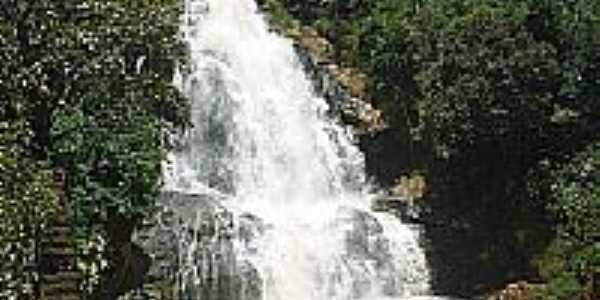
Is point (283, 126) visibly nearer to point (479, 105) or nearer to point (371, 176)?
point (371, 176)

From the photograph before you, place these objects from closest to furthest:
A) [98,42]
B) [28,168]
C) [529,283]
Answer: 1. [28,168]
2. [98,42]
3. [529,283]

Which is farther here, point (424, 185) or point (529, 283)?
point (424, 185)

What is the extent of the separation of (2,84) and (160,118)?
157 inches

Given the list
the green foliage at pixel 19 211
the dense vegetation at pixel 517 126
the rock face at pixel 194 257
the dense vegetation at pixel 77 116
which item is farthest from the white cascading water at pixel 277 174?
the green foliage at pixel 19 211

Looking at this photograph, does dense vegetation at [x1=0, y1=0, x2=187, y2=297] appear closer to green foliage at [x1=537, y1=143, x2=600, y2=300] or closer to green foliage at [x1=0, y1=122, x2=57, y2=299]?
green foliage at [x1=0, y1=122, x2=57, y2=299]

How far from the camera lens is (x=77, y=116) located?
2252 centimetres

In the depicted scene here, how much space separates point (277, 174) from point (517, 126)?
20.1 feet

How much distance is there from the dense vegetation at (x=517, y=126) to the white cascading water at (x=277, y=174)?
1.90 m

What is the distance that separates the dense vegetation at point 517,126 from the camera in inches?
1045

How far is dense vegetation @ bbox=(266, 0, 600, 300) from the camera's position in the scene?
26.5 metres

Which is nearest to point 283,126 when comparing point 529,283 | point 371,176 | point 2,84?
point 371,176

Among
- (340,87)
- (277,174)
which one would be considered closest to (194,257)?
(277,174)

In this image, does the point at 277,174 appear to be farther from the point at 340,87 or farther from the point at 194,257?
the point at 194,257

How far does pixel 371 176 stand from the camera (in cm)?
3094
